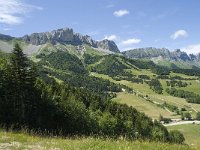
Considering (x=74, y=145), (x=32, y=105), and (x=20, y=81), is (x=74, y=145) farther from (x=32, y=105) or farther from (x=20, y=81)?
(x=32, y=105)

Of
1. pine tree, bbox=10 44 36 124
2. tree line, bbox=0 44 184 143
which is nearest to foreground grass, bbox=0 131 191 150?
tree line, bbox=0 44 184 143

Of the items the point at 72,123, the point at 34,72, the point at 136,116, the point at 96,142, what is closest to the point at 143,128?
the point at 136,116

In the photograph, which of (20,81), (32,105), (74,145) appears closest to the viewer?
(74,145)

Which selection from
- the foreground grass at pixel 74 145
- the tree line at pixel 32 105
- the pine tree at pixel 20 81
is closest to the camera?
the foreground grass at pixel 74 145

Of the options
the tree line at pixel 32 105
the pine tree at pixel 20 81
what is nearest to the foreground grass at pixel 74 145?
the tree line at pixel 32 105

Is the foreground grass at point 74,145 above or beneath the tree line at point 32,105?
above

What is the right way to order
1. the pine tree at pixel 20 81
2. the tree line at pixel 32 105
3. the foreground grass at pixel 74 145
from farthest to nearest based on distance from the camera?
the pine tree at pixel 20 81 < the tree line at pixel 32 105 < the foreground grass at pixel 74 145

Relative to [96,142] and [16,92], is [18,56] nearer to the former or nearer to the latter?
[16,92]

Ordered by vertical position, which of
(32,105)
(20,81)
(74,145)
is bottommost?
(32,105)

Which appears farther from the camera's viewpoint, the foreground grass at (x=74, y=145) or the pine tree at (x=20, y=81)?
the pine tree at (x=20, y=81)

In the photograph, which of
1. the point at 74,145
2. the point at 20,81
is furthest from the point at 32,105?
the point at 74,145

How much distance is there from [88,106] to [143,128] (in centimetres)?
2298

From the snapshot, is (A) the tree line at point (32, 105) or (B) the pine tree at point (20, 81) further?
(B) the pine tree at point (20, 81)

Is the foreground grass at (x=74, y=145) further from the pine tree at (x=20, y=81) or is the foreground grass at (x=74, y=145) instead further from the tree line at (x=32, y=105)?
the pine tree at (x=20, y=81)
